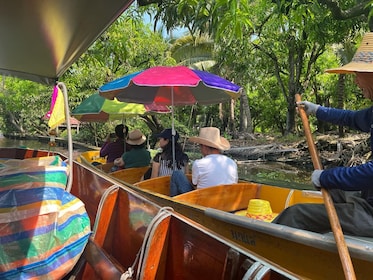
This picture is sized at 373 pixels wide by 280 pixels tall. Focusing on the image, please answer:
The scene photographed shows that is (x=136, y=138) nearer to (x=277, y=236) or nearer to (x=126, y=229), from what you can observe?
(x=126, y=229)

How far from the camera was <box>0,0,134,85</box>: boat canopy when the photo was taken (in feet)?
7.88

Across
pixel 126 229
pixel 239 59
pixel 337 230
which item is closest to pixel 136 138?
pixel 126 229

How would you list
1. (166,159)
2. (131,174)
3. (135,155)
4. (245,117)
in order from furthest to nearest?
(245,117) → (135,155) → (131,174) → (166,159)

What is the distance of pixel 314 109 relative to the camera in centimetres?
284

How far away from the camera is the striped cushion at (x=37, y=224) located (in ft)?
5.88

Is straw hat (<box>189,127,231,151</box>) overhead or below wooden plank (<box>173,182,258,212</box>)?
overhead

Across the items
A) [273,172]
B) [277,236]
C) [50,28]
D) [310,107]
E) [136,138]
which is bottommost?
[273,172]

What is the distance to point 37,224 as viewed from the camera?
182 cm

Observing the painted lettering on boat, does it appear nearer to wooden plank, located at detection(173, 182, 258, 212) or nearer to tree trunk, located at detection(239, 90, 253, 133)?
wooden plank, located at detection(173, 182, 258, 212)

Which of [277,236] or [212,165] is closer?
[277,236]

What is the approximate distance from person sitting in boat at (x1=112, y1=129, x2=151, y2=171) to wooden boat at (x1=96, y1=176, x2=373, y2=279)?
1.33 meters

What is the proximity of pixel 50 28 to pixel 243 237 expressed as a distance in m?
2.37

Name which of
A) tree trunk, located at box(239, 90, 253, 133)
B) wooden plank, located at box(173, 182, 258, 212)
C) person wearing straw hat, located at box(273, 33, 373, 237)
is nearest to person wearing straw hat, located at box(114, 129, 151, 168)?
wooden plank, located at box(173, 182, 258, 212)

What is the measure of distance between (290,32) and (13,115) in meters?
22.8
